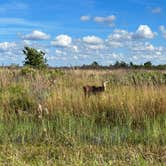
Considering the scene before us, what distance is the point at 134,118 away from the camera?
885 centimetres

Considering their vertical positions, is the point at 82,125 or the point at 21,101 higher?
the point at 21,101

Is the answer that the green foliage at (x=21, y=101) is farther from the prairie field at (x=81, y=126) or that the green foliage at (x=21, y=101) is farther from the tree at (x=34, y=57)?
the tree at (x=34, y=57)

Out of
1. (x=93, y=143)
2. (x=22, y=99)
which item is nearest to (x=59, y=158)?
(x=93, y=143)

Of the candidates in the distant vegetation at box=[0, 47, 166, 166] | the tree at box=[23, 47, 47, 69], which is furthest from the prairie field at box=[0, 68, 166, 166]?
the tree at box=[23, 47, 47, 69]

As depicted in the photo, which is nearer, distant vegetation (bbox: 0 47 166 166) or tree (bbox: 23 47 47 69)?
distant vegetation (bbox: 0 47 166 166)

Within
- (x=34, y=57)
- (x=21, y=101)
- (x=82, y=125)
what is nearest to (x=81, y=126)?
(x=82, y=125)

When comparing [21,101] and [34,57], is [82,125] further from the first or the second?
[34,57]

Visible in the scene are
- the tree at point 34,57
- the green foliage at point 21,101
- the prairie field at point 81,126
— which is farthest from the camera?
the tree at point 34,57

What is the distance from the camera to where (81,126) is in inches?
320

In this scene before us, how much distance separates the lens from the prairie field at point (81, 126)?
19.4 feet

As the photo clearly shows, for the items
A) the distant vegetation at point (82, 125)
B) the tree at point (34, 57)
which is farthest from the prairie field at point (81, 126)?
the tree at point (34, 57)

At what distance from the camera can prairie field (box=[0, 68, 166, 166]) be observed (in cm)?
592

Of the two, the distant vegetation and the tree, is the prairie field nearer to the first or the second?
the distant vegetation

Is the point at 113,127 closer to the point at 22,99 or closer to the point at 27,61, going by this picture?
the point at 22,99
